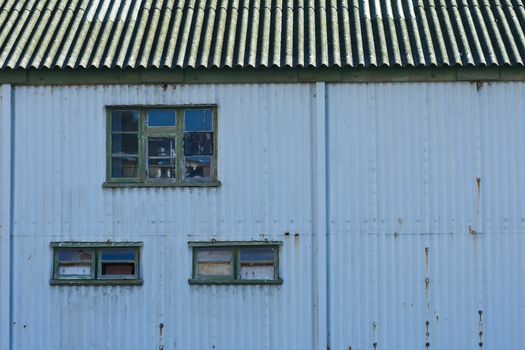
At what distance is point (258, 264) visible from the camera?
12.1 meters

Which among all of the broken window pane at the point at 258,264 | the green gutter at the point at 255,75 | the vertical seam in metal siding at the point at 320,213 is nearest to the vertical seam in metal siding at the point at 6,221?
the green gutter at the point at 255,75

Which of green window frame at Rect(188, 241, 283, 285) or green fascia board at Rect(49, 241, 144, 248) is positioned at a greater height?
green fascia board at Rect(49, 241, 144, 248)

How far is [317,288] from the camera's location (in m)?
12.0

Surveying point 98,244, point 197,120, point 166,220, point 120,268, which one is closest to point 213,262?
point 166,220

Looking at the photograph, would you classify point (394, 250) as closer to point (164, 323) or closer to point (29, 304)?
point (164, 323)

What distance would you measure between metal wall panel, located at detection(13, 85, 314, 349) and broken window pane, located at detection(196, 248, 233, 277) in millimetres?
203

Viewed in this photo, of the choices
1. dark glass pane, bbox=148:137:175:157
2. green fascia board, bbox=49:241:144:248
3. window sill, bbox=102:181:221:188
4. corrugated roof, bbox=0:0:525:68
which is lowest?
green fascia board, bbox=49:241:144:248

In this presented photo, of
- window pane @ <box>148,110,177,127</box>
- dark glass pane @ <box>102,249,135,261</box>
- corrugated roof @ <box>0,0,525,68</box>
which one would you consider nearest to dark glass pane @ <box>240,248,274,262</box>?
dark glass pane @ <box>102,249,135,261</box>

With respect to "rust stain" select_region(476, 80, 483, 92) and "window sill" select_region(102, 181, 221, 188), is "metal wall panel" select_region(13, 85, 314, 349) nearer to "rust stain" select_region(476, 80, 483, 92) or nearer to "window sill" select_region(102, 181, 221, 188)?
"window sill" select_region(102, 181, 221, 188)

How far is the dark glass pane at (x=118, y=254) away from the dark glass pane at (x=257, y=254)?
5.53ft

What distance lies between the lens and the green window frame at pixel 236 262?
12.1m

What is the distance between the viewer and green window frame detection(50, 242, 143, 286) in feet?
39.9

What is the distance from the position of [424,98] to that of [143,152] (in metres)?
4.32

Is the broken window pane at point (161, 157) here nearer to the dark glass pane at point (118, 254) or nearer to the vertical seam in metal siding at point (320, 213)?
the dark glass pane at point (118, 254)
